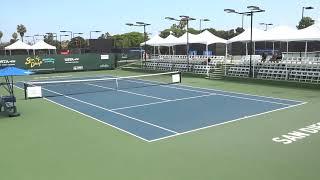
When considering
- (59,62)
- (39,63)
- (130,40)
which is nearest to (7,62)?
(39,63)

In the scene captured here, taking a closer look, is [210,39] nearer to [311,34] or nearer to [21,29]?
[311,34]

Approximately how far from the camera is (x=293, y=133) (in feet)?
44.2

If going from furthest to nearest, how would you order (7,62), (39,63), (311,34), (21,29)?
(21,29), (39,63), (7,62), (311,34)

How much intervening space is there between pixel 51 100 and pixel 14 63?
2030 cm

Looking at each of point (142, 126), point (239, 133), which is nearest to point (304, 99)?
point (239, 133)

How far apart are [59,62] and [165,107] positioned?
26.7 metres

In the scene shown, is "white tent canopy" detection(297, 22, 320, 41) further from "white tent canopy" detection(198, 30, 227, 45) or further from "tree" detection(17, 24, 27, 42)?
"tree" detection(17, 24, 27, 42)

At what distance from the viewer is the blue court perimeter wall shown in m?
40.7

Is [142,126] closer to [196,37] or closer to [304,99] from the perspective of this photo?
[304,99]

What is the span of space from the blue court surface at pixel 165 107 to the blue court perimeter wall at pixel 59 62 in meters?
18.6

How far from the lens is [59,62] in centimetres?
4322

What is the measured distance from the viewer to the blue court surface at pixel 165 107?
14.9 meters

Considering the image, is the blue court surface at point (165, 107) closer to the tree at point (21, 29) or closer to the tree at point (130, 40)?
the tree at point (130, 40)

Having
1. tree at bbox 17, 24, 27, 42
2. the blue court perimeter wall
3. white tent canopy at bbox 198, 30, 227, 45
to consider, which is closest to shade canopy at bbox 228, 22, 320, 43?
white tent canopy at bbox 198, 30, 227, 45
